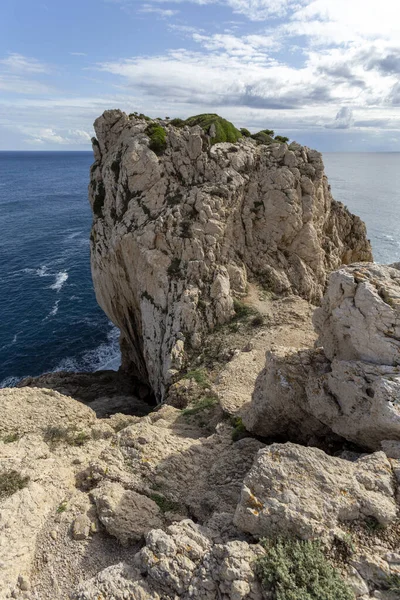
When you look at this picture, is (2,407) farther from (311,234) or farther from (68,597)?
(311,234)

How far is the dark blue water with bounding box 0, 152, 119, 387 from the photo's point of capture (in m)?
46.4

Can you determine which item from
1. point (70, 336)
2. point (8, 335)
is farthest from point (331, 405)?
point (8, 335)

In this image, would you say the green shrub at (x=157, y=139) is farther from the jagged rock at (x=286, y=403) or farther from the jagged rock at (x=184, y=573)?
the jagged rock at (x=184, y=573)

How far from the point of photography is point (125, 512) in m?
11.5

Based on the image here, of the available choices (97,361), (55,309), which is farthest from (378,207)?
(97,361)

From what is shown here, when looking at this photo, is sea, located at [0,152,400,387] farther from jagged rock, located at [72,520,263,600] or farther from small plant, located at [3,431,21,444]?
jagged rock, located at [72,520,263,600]

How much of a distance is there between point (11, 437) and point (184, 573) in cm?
1199

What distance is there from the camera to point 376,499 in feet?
31.4

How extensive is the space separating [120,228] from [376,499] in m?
29.4

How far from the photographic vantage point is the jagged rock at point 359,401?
11398mm

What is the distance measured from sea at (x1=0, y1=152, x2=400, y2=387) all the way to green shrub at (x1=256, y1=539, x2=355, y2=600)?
40.2m

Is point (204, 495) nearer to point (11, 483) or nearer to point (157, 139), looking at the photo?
point (11, 483)

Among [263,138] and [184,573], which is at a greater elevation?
[263,138]

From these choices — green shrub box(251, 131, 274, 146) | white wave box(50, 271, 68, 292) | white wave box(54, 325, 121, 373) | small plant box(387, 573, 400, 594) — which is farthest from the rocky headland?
white wave box(50, 271, 68, 292)
